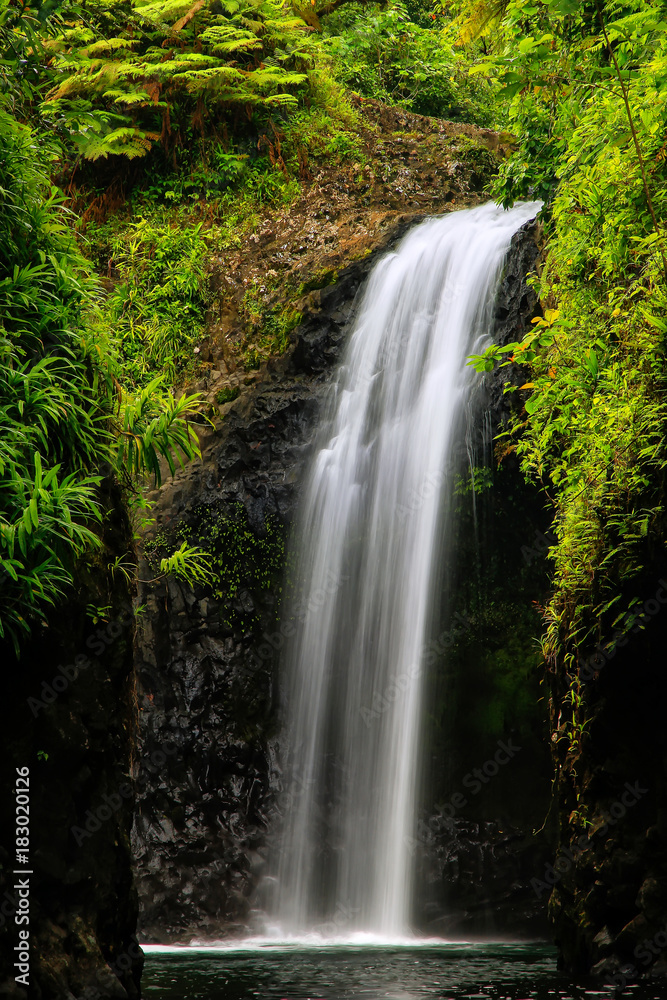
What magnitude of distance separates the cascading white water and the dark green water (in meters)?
1.09

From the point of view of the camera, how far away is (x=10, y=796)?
151 inches

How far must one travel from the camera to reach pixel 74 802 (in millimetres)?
4168

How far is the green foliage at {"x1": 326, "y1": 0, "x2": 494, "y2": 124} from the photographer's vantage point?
1511 cm

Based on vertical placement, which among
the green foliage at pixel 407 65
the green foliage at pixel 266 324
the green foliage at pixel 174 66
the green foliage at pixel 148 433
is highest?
the green foliage at pixel 407 65

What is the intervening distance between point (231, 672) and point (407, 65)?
11380 millimetres

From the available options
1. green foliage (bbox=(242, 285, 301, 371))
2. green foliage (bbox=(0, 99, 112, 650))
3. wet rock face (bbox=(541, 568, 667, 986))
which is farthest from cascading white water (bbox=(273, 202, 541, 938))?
green foliage (bbox=(0, 99, 112, 650))

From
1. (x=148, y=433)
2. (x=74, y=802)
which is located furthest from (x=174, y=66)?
(x=74, y=802)

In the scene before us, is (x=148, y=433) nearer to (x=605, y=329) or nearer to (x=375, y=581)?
(x=605, y=329)

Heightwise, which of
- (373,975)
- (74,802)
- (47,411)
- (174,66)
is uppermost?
(174,66)

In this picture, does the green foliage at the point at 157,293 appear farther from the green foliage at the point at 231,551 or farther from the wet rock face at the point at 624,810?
the wet rock face at the point at 624,810

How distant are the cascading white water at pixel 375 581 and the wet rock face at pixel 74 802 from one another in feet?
12.3

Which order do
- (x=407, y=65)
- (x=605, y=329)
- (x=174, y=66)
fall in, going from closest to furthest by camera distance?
(x=605, y=329), (x=174, y=66), (x=407, y=65)

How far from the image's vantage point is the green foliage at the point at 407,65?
15.1 m

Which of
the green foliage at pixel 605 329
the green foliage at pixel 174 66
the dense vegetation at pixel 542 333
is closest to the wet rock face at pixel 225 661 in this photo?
the dense vegetation at pixel 542 333
